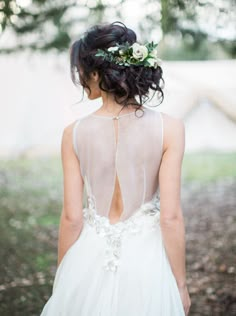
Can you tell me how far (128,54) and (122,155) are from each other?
0.33 meters

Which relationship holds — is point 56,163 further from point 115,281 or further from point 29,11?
point 115,281

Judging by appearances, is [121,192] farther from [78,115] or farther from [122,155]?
[78,115]

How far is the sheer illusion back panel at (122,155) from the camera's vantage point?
1.86m

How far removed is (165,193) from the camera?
1.84m

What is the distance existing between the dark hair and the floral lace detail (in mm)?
364

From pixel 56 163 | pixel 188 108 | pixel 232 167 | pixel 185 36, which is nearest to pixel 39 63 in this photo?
pixel 56 163

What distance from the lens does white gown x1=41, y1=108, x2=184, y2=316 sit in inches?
73.3

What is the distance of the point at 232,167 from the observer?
7.59 meters

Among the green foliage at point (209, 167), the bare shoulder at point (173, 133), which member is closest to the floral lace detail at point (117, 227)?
the bare shoulder at point (173, 133)

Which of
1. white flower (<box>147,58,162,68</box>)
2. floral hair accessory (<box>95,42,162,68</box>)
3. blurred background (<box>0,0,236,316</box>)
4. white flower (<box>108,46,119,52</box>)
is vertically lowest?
blurred background (<box>0,0,236,316</box>)

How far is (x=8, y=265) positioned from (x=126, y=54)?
3.01 metres

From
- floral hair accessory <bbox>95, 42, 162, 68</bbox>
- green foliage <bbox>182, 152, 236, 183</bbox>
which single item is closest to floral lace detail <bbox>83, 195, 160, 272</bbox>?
floral hair accessory <bbox>95, 42, 162, 68</bbox>

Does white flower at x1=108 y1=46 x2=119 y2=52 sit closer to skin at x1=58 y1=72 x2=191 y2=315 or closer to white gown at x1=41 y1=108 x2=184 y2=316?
skin at x1=58 y1=72 x2=191 y2=315

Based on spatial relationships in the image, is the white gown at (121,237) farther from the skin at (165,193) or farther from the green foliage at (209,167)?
the green foliage at (209,167)
